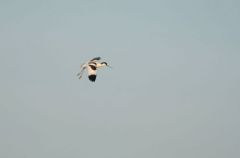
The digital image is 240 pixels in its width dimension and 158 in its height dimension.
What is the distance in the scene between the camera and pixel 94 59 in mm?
105125

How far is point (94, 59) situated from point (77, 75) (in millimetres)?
7934

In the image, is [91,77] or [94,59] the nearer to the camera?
[91,77]

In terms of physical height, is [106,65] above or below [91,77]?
above

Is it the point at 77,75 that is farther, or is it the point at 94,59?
the point at 94,59

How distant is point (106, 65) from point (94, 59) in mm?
3060

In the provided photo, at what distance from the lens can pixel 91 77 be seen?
→ 3723 inches

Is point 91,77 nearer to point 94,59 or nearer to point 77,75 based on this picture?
point 77,75

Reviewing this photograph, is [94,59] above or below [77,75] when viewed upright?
above

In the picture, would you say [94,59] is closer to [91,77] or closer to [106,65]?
[106,65]

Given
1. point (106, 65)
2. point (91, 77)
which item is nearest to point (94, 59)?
point (106, 65)

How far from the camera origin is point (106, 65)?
10256cm

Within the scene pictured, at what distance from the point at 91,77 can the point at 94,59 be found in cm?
1079

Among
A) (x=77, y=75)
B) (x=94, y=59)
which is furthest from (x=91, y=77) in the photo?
(x=94, y=59)
